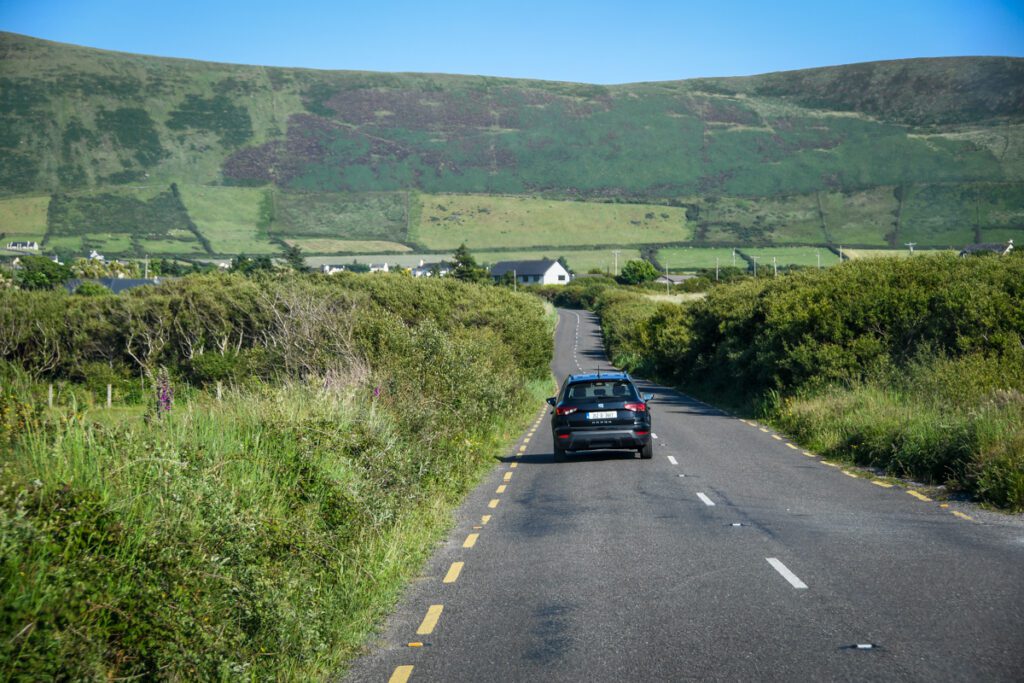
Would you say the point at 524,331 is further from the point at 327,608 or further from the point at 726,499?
the point at 327,608

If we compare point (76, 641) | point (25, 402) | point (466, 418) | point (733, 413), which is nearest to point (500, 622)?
point (76, 641)

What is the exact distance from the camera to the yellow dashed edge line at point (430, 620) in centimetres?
798

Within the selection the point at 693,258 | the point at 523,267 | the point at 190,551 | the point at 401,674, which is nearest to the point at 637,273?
the point at 523,267

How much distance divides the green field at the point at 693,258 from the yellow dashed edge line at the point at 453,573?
149 meters

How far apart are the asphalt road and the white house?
466 ft

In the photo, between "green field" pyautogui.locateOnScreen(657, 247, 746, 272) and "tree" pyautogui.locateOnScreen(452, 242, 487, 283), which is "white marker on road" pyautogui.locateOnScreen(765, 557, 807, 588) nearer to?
"tree" pyautogui.locateOnScreen(452, 242, 487, 283)

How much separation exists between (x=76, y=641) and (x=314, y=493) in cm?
495

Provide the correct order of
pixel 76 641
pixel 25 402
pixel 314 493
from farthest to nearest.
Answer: pixel 314 493
pixel 25 402
pixel 76 641

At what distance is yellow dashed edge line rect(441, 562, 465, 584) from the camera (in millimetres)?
9781

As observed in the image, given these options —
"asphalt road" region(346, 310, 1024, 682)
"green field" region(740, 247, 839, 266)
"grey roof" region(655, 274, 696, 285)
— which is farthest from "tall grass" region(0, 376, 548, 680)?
"green field" region(740, 247, 839, 266)

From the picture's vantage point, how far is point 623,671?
6.68 metres

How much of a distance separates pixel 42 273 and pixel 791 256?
110m

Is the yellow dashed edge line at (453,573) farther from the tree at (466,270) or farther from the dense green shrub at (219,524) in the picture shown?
the tree at (466,270)

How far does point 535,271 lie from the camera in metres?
159
